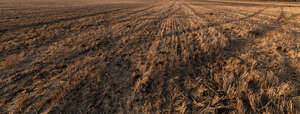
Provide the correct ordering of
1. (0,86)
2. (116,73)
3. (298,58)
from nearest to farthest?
1. (0,86)
2. (116,73)
3. (298,58)

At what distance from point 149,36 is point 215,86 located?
3407 millimetres

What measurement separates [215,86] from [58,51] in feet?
14.9

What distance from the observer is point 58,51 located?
3834mm

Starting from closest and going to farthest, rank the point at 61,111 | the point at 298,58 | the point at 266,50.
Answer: the point at 61,111 < the point at 298,58 < the point at 266,50

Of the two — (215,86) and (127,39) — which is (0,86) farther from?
(215,86)

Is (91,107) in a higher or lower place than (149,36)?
lower

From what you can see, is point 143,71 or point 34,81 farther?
point 143,71

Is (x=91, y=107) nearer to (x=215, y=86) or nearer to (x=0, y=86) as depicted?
(x=0, y=86)

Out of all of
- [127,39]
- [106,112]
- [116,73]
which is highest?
[127,39]

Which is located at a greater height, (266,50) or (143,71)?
(266,50)

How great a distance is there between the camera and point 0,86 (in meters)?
2.44

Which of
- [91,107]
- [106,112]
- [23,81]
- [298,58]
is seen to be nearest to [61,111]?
[91,107]

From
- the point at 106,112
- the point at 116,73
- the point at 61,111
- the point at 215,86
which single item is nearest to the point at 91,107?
the point at 106,112

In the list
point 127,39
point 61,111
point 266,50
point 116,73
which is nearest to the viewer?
point 61,111
